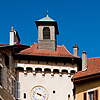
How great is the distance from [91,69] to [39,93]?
222 inches

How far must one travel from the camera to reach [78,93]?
125 ft

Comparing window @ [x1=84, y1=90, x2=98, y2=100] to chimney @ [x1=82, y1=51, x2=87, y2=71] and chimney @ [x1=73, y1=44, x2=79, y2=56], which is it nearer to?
chimney @ [x1=82, y1=51, x2=87, y2=71]

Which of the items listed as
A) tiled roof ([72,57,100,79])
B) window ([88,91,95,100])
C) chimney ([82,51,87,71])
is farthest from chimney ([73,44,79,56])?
window ([88,91,95,100])

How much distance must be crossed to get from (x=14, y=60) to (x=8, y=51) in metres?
2.24

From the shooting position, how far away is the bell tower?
1709 inches

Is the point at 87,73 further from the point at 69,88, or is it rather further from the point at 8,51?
the point at 8,51

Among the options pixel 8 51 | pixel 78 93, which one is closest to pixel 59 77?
pixel 78 93

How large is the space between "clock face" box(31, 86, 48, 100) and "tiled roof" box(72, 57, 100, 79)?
11.3 ft

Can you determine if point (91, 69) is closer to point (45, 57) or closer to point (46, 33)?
point (45, 57)

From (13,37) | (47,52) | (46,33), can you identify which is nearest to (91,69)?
(47,52)

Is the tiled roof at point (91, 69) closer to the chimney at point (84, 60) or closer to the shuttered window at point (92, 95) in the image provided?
the chimney at point (84, 60)

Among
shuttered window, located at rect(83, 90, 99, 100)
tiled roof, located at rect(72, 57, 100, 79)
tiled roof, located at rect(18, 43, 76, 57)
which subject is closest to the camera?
shuttered window, located at rect(83, 90, 99, 100)

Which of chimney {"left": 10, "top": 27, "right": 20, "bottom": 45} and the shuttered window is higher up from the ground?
chimney {"left": 10, "top": 27, "right": 20, "bottom": 45}

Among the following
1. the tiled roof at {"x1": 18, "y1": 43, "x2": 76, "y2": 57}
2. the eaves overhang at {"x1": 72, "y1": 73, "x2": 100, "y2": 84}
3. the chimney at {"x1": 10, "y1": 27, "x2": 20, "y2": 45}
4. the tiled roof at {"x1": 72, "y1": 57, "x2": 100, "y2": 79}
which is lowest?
the eaves overhang at {"x1": 72, "y1": 73, "x2": 100, "y2": 84}
